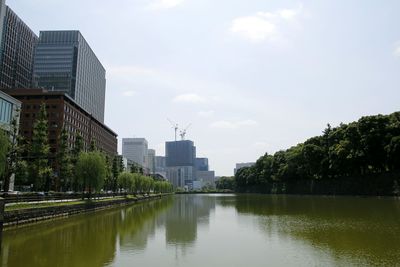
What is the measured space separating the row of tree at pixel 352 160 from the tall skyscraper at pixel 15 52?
12096cm

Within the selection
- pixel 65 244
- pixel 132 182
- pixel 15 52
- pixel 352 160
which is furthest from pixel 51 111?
pixel 65 244

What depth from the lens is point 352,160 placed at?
8100 cm

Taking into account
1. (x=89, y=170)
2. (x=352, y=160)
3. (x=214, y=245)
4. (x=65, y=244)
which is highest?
(x=352, y=160)

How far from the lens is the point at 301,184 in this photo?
388 ft

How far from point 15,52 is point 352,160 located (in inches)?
5936

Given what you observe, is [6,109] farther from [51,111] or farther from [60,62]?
[60,62]

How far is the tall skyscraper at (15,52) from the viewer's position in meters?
164

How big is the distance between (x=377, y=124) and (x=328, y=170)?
2625 centimetres

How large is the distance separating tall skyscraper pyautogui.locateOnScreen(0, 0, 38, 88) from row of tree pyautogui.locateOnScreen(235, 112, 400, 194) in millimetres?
120964

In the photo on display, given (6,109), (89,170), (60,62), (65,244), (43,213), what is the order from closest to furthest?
(65,244) → (43,213) → (89,170) → (6,109) → (60,62)

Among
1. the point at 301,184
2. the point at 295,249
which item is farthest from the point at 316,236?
the point at 301,184

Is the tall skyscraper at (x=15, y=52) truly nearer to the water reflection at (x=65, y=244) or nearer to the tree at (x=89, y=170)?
the tree at (x=89, y=170)

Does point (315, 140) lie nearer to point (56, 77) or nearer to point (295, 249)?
point (295, 249)

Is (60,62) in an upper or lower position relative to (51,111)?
upper
